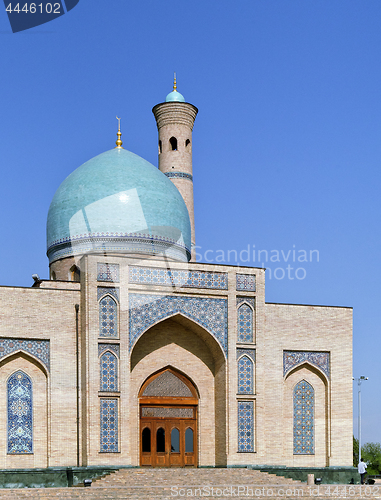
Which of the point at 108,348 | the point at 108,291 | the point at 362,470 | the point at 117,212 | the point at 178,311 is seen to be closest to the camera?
the point at 108,348

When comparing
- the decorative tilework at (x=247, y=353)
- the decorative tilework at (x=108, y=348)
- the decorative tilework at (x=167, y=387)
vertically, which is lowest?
the decorative tilework at (x=167, y=387)

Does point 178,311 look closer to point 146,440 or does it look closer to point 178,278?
point 178,278

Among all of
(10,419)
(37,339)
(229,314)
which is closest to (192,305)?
(229,314)

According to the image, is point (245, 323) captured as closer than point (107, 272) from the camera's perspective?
No

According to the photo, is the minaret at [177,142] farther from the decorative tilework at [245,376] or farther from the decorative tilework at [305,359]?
the decorative tilework at [245,376]

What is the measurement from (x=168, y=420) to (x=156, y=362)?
1202 millimetres

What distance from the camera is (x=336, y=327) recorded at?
55.2 ft

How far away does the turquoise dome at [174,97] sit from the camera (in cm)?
2236

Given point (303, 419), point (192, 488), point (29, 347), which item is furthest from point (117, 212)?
point (192, 488)

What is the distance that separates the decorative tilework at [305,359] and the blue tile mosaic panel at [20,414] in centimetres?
521

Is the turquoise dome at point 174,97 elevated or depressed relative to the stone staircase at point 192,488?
elevated

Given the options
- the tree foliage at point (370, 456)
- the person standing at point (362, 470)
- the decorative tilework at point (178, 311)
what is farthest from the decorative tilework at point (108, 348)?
the tree foliage at point (370, 456)

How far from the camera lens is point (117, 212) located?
17.8 metres

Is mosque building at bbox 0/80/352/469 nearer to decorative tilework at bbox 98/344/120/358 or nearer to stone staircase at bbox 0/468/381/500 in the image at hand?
decorative tilework at bbox 98/344/120/358
